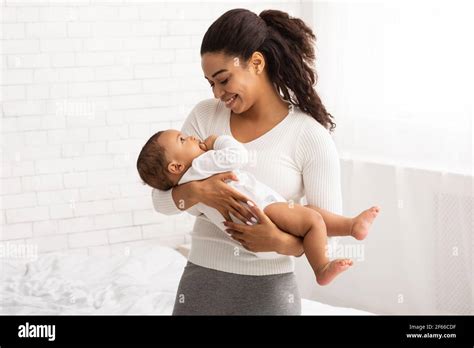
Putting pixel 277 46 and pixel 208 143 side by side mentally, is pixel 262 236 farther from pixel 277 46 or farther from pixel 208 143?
pixel 277 46

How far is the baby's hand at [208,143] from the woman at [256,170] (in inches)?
1.4

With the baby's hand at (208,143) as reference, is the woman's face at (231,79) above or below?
above

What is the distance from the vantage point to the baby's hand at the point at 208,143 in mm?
2053

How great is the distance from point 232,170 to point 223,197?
0.34ft

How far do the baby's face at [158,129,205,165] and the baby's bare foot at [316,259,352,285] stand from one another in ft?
1.53

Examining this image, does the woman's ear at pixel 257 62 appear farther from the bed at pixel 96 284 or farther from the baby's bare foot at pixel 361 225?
the bed at pixel 96 284

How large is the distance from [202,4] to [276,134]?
106 inches

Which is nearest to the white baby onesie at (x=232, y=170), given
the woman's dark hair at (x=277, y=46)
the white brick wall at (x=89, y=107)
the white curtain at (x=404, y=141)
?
the woman's dark hair at (x=277, y=46)

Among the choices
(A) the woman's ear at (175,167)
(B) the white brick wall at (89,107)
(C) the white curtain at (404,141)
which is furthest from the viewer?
(B) the white brick wall at (89,107)

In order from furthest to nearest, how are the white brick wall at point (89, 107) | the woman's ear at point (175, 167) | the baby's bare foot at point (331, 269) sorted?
1. the white brick wall at point (89, 107)
2. the woman's ear at point (175, 167)
3. the baby's bare foot at point (331, 269)

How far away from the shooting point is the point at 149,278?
366 centimetres

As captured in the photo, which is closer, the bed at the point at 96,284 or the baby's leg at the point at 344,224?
the baby's leg at the point at 344,224

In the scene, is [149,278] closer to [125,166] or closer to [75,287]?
[75,287]
